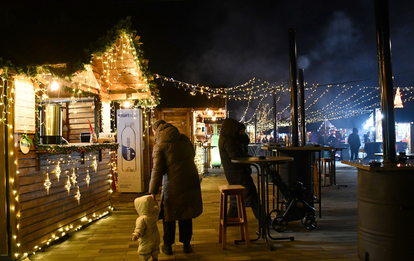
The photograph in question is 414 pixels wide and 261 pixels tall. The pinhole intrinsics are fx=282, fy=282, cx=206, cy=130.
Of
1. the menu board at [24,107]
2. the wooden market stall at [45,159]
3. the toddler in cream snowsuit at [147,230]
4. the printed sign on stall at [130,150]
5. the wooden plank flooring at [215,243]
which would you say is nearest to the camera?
the toddler in cream snowsuit at [147,230]

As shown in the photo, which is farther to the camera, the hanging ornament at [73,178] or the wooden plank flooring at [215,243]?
the hanging ornament at [73,178]

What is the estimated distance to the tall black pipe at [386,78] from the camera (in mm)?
3187

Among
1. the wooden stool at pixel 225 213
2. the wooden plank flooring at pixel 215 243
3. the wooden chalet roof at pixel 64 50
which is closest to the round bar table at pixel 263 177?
the wooden plank flooring at pixel 215 243

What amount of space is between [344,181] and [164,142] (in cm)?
794

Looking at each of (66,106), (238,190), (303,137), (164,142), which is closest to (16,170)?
(164,142)

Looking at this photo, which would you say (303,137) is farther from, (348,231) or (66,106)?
(66,106)

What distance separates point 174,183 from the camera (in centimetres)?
348

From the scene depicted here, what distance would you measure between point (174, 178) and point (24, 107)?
2.05m

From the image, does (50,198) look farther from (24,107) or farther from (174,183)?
(174,183)

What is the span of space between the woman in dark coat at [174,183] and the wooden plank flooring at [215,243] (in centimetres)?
36

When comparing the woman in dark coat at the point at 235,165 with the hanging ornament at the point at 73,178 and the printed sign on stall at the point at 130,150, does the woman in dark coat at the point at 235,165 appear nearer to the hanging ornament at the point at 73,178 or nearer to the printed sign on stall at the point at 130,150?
the hanging ornament at the point at 73,178

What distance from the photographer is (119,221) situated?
5.09 metres

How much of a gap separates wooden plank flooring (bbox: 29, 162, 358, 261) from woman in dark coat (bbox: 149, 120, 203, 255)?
1.19 ft

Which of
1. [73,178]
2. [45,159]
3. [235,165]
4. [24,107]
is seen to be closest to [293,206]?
[235,165]
